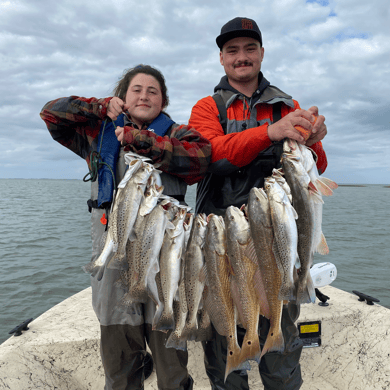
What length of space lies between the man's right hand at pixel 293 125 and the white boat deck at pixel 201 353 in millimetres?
2661

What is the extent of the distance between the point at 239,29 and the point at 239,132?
95 centimetres

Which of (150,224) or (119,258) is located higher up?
(150,224)

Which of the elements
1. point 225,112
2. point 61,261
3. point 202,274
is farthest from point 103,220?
point 61,261

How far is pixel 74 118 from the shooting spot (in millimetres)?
2873

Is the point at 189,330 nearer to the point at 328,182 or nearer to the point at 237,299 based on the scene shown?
the point at 237,299

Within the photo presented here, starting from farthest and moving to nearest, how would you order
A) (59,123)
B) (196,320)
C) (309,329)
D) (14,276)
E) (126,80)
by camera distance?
(14,276) → (309,329) → (126,80) → (59,123) → (196,320)

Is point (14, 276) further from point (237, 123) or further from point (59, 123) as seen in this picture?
point (237, 123)

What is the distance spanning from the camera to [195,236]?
2.50 metres

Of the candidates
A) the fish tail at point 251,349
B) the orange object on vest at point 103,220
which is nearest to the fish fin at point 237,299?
the fish tail at point 251,349

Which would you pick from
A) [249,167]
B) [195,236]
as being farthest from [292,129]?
[195,236]

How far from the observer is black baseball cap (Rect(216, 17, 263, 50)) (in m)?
2.87

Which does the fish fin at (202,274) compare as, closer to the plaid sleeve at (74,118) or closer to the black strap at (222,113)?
the black strap at (222,113)

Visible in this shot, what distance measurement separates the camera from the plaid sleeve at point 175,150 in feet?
8.44

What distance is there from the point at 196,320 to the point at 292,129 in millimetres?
1706
